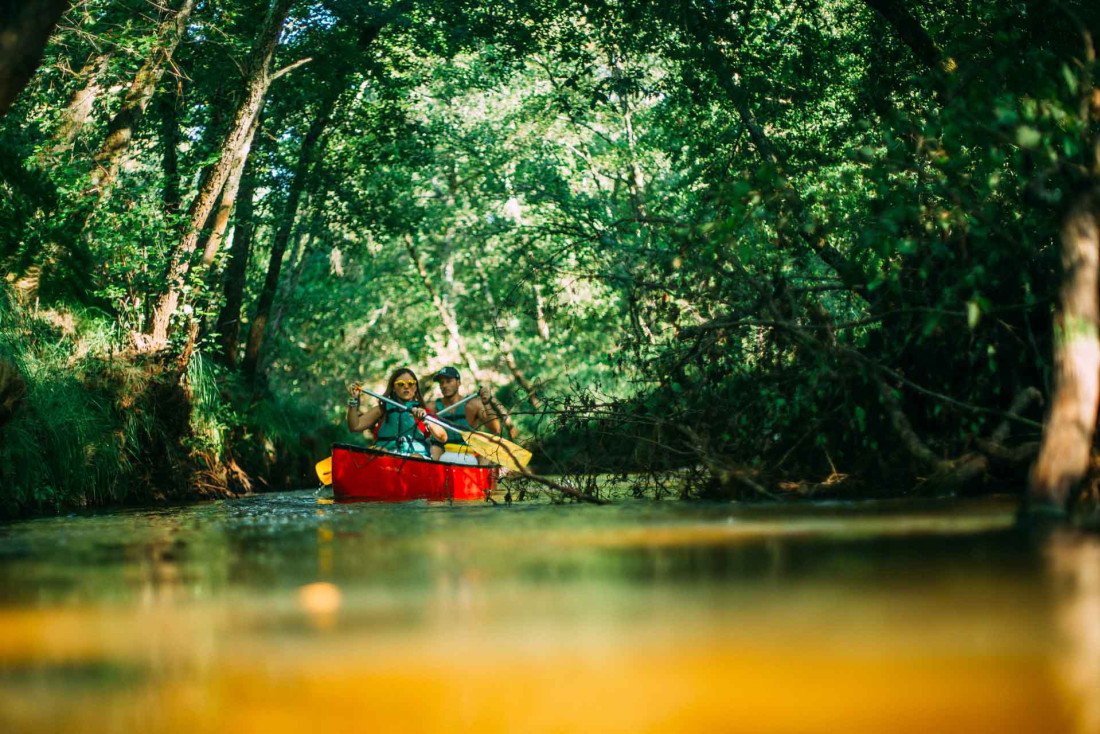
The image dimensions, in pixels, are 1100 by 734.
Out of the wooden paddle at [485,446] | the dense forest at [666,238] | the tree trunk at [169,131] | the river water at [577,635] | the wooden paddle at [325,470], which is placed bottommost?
the river water at [577,635]

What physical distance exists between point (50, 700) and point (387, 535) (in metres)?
5.55

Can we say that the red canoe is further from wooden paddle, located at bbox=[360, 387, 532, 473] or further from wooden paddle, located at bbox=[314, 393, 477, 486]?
wooden paddle, located at bbox=[314, 393, 477, 486]

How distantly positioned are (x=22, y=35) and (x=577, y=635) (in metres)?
5.04

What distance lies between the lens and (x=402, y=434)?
1598 centimetres

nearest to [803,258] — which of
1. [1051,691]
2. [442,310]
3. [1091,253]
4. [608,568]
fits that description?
[1091,253]

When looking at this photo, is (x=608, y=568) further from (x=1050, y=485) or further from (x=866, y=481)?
(x=866, y=481)

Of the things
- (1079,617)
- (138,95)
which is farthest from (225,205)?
(1079,617)

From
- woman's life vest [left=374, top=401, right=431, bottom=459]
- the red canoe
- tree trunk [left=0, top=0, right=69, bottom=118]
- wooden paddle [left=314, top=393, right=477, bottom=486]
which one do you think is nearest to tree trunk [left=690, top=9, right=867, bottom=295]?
the red canoe

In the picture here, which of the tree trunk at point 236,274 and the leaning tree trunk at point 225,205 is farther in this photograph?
the tree trunk at point 236,274

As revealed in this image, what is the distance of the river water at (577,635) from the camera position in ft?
10.4

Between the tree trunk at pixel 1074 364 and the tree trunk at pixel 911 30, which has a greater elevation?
the tree trunk at pixel 911 30

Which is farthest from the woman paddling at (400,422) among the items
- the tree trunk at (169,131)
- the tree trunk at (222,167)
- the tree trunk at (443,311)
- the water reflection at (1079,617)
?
the tree trunk at (443,311)

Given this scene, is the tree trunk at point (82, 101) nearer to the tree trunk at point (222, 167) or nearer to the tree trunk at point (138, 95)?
the tree trunk at point (138, 95)

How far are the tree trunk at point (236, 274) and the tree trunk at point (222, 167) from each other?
3677 millimetres
